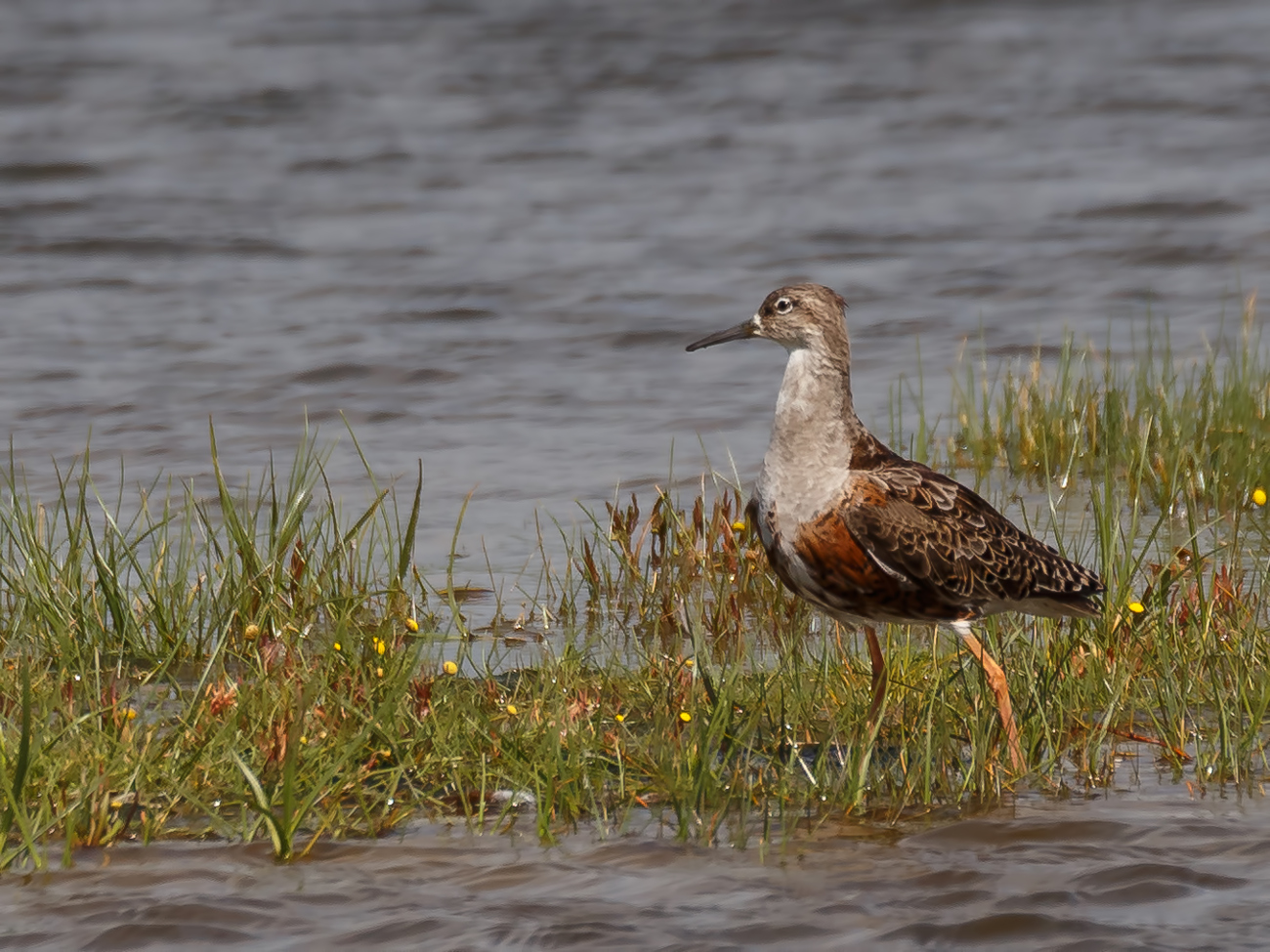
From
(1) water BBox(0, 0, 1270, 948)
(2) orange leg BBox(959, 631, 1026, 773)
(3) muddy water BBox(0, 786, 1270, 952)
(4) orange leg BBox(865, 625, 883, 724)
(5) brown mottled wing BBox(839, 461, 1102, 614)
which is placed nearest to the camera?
(3) muddy water BBox(0, 786, 1270, 952)

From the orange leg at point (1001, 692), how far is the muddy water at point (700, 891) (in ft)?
0.67

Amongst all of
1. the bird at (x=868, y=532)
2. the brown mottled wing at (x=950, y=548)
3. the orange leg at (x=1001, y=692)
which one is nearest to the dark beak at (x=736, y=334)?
the bird at (x=868, y=532)

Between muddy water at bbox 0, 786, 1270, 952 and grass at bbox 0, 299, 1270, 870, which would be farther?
grass at bbox 0, 299, 1270, 870

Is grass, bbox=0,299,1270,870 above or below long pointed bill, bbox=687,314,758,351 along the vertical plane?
below

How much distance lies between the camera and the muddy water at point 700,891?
5.13 metres

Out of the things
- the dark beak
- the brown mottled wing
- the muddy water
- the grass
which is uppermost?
the dark beak

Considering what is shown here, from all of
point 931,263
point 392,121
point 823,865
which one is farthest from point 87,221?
point 823,865

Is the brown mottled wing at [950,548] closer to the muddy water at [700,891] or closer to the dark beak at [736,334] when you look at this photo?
the dark beak at [736,334]

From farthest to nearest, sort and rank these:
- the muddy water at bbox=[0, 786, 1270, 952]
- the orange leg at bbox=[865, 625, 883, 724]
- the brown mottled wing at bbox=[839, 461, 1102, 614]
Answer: the brown mottled wing at bbox=[839, 461, 1102, 614], the orange leg at bbox=[865, 625, 883, 724], the muddy water at bbox=[0, 786, 1270, 952]

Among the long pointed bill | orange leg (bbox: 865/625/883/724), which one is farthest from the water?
the long pointed bill

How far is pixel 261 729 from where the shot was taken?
5844 millimetres

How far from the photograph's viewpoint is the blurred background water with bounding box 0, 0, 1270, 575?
492 inches

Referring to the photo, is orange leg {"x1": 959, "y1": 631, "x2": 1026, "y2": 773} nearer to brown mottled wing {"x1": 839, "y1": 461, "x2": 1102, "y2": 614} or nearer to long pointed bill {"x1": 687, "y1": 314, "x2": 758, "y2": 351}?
brown mottled wing {"x1": 839, "y1": 461, "x2": 1102, "y2": 614}

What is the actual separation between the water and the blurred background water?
0.06m
